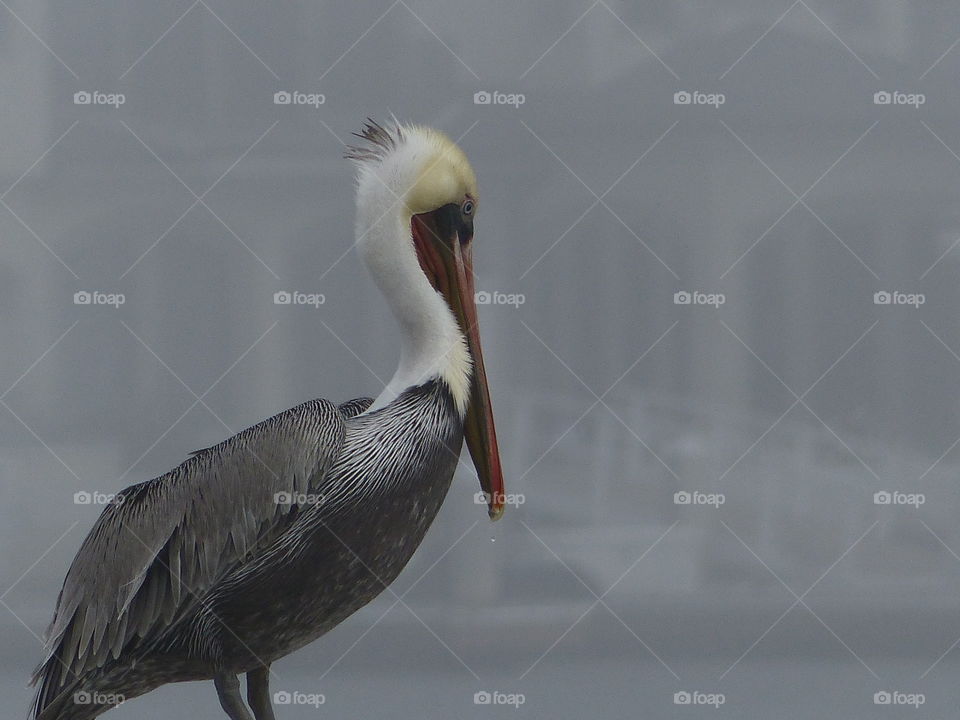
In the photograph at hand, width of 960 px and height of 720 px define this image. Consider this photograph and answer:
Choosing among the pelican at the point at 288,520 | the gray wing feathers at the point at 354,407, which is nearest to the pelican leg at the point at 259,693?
the pelican at the point at 288,520

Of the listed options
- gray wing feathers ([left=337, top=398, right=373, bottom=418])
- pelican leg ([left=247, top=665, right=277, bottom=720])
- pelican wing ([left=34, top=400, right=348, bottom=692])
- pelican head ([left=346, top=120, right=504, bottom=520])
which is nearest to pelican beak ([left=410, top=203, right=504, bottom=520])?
pelican head ([left=346, top=120, right=504, bottom=520])

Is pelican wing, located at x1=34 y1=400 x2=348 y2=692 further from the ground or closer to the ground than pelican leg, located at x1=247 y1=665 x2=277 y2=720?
further from the ground

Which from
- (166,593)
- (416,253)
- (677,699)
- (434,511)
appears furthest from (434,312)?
(677,699)

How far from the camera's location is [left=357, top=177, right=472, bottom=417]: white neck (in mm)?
2865

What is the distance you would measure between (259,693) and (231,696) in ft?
0.60

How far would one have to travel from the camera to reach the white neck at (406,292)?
2865 mm

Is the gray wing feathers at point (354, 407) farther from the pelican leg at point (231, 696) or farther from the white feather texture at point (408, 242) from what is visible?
the pelican leg at point (231, 696)

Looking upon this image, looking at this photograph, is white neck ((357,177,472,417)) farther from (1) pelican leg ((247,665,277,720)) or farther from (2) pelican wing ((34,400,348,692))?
(1) pelican leg ((247,665,277,720))

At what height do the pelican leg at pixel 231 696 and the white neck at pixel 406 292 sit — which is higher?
the white neck at pixel 406 292

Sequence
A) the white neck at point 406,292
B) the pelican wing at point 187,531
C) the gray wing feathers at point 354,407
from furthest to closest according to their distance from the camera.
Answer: the gray wing feathers at point 354,407 → the white neck at point 406,292 → the pelican wing at point 187,531

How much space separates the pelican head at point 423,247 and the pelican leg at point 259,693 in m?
0.74

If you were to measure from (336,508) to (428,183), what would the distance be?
0.84 m

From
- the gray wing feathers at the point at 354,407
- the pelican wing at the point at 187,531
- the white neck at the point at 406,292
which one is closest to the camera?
the pelican wing at the point at 187,531

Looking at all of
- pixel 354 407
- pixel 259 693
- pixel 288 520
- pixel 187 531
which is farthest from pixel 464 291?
pixel 259 693
